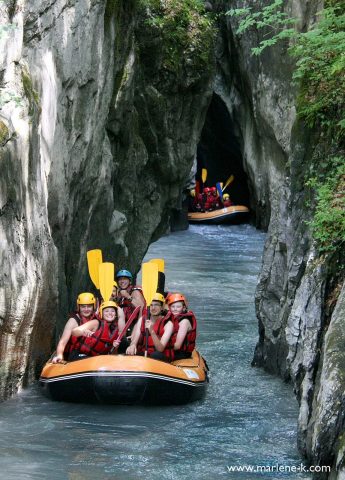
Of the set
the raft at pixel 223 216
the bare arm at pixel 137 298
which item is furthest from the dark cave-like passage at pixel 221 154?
the bare arm at pixel 137 298

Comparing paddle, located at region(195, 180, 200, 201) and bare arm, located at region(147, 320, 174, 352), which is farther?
paddle, located at region(195, 180, 200, 201)

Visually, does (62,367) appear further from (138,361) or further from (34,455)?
(34,455)

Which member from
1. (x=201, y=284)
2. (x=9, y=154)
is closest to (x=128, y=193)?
(x=201, y=284)

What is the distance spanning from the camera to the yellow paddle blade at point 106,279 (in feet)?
41.0

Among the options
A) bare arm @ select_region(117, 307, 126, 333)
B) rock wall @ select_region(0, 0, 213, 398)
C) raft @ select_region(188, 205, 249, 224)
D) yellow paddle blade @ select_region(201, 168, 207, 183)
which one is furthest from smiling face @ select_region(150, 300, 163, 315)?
yellow paddle blade @ select_region(201, 168, 207, 183)

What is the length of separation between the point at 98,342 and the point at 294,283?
95.3 inches

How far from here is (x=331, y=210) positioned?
29.4 ft

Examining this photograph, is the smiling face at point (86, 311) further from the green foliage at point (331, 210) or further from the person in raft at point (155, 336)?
the green foliage at point (331, 210)

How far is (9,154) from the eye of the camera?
10.0 m

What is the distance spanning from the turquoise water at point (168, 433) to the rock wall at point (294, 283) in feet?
1.65

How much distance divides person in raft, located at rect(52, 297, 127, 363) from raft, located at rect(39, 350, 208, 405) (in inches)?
14.4

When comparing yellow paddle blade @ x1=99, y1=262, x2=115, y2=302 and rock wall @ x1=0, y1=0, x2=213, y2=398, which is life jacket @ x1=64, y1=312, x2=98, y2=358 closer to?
rock wall @ x1=0, y1=0, x2=213, y2=398

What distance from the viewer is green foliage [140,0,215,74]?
18.0 metres

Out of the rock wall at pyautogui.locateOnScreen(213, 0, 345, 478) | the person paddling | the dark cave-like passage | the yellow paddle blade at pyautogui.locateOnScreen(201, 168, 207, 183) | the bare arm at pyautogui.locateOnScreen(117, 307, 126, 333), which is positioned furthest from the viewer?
the yellow paddle blade at pyautogui.locateOnScreen(201, 168, 207, 183)
